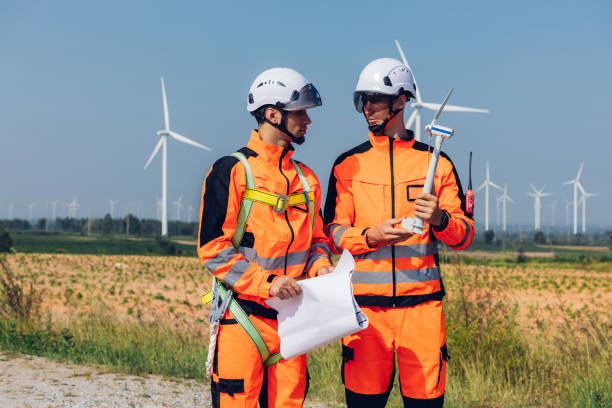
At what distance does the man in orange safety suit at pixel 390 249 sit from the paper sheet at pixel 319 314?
0.67 meters

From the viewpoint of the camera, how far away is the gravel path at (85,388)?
6762mm

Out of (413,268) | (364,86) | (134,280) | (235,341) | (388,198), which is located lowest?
(134,280)

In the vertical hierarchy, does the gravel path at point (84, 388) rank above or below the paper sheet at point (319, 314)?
below

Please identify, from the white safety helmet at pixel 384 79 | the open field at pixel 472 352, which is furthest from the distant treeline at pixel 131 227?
the white safety helmet at pixel 384 79

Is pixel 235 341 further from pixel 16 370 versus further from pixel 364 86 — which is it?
pixel 16 370

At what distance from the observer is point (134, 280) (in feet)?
123

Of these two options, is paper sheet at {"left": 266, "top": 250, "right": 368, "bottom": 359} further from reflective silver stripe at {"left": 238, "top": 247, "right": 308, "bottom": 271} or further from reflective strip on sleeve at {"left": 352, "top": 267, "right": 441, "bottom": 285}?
reflective strip on sleeve at {"left": 352, "top": 267, "right": 441, "bottom": 285}

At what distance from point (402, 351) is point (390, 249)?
0.73 meters

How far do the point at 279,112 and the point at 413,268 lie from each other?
4.89ft

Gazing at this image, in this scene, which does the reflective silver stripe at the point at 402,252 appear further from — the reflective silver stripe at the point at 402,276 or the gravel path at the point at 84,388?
the gravel path at the point at 84,388

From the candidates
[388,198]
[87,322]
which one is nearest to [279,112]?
[388,198]

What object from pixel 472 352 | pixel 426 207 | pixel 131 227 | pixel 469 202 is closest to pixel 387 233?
pixel 426 207

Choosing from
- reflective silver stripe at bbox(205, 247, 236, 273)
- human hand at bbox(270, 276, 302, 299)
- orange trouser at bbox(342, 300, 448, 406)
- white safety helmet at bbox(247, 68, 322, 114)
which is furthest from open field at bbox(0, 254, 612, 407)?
white safety helmet at bbox(247, 68, 322, 114)

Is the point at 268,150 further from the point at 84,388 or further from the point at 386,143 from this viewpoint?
the point at 84,388
